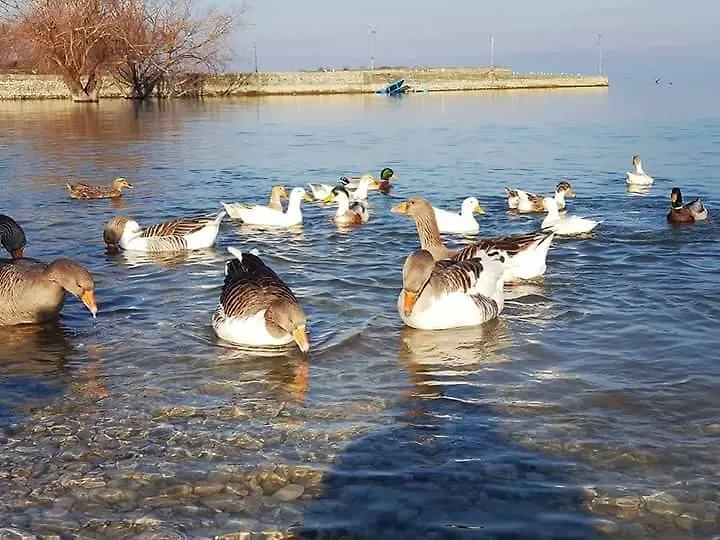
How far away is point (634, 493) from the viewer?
16.2 ft

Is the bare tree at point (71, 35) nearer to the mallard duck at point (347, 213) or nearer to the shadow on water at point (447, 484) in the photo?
the mallard duck at point (347, 213)

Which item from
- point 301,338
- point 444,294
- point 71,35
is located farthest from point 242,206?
point 71,35

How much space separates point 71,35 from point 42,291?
58.0 m

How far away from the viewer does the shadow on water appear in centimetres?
463

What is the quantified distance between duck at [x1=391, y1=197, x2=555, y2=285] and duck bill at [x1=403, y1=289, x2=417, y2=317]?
67.2 inches

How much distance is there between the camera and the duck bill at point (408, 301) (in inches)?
315

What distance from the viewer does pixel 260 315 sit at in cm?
761

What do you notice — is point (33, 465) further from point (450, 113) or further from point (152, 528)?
point (450, 113)

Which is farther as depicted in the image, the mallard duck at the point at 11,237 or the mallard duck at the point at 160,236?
the mallard duck at the point at 160,236

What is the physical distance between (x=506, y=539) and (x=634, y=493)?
0.94 metres

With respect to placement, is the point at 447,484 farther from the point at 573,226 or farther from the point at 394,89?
the point at 394,89

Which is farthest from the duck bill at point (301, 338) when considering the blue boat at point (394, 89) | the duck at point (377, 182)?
the blue boat at point (394, 89)

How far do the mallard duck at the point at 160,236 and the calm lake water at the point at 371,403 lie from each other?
24cm

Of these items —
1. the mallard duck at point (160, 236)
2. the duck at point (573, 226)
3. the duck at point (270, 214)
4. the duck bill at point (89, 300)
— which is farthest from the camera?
the duck at point (270, 214)
